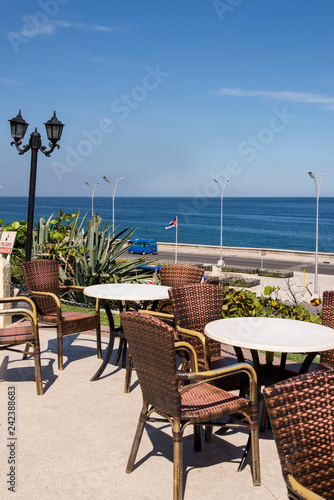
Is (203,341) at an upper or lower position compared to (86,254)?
lower

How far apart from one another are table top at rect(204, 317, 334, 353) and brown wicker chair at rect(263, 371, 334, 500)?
1.12 m

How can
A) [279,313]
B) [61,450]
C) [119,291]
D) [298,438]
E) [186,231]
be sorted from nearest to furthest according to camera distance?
[298,438] < [61,450] < [119,291] < [279,313] < [186,231]

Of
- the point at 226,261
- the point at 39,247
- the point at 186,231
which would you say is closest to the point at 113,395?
the point at 39,247

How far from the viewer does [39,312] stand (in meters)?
5.43

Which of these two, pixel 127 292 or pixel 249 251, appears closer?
pixel 127 292

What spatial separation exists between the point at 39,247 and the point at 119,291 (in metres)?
5.13

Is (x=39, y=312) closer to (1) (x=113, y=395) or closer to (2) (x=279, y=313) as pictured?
(1) (x=113, y=395)

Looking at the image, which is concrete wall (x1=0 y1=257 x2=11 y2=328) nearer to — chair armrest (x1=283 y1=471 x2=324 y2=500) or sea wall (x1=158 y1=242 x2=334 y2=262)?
chair armrest (x1=283 y1=471 x2=324 y2=500)

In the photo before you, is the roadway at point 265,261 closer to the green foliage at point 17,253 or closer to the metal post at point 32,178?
the green foliage at point 17,253

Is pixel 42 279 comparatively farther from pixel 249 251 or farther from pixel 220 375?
pixel 249 251

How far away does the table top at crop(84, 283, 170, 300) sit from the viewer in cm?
466

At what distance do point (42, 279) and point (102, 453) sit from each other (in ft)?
8.73

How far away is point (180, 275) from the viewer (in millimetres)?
5789

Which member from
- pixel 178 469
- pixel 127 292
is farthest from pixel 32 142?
pixel 178 469
